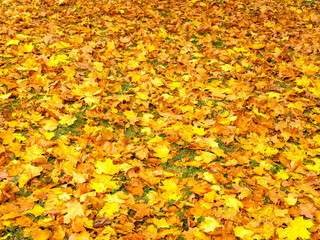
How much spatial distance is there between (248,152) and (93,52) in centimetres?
277

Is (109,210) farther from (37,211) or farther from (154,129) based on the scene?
(154,129)

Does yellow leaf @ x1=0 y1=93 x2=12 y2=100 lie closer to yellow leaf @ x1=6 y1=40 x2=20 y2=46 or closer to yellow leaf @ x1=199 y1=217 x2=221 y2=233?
yellow leaf @ x1=6 y1=40 x2=20 y2=46

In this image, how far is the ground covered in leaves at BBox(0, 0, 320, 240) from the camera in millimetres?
2410

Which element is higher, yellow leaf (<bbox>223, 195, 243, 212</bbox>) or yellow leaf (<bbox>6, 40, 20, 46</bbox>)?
yellow leaf (<bbox>6, 40, 20, 46</bbox>)

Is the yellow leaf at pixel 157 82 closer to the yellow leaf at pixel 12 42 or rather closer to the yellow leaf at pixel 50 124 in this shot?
the yellow leaf at pixel 50 124

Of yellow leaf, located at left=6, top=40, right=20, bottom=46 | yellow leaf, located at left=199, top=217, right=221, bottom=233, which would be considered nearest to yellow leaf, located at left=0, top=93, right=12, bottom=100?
yellow leaf, located at left=6, top=40, right=20, bottom=46

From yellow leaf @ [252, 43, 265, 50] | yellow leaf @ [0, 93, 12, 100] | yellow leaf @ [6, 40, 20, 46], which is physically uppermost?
yellow leaf @ [6, 40, 20, 46]

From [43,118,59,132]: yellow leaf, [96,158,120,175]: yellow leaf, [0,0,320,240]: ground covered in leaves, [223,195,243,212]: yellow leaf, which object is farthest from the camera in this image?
[43,118,59,132]: yellow leaf

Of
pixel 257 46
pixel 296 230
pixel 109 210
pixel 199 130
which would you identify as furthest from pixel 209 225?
pixel 257 46

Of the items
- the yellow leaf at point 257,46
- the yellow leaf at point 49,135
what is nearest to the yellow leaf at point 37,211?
the yellow leaf at point 49,135

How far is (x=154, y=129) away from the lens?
3.28 m

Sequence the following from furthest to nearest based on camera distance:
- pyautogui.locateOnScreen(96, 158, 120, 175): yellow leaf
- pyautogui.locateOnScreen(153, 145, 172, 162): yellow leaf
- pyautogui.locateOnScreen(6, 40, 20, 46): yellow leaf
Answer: pyautogui.locateOnScreen(6, 40, 20, 46): yellow leaf < pyautogui.locateOnScreen(153, 145, 172, 162): yellow leaf < pyautogui.locateOnScreen(96, 158, 120, 175): yellow leaf

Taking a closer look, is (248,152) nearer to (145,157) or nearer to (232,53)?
(145,157)

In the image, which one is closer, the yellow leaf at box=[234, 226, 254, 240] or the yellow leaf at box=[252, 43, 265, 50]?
the yellow leaf at box=[234, 226, 254, 240]
